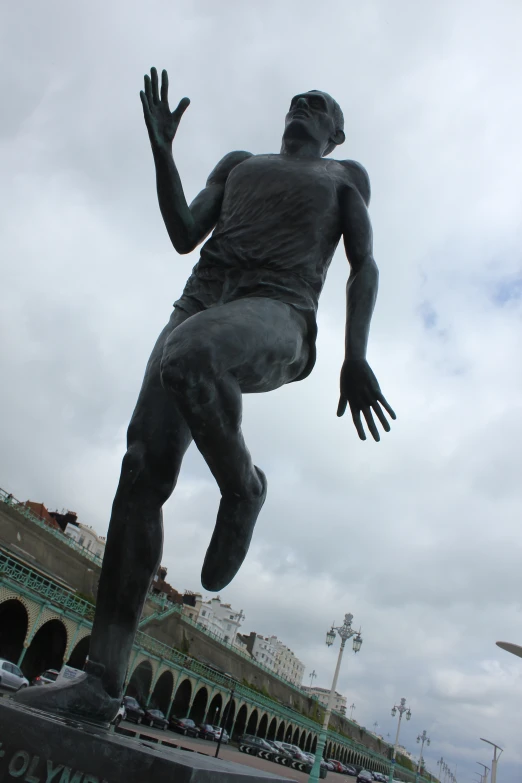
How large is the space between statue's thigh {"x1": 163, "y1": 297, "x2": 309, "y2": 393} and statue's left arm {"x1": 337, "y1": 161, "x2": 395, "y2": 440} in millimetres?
265

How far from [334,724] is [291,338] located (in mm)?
95912

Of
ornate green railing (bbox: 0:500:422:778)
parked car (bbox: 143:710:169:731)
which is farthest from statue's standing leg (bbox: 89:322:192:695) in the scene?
parked car (bbox: 143:710:169:731)

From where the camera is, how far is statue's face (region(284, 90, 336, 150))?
334 centimetres

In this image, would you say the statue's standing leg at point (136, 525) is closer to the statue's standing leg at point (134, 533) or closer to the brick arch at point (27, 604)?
the statue's standing leg at point (134, 533)

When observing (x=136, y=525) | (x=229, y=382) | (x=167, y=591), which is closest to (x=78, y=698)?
(x=136, y=525)

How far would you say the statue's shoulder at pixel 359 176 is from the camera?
326 cm

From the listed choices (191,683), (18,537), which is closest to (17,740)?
(18,537)

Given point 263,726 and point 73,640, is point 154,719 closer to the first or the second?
point 73,640

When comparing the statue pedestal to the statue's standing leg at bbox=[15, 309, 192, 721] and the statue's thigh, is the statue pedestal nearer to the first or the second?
the statue's standing leg at bbox=[15, 309, 192, 721]

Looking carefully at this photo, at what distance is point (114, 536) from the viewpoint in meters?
2.56

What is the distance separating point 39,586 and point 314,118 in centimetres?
2963

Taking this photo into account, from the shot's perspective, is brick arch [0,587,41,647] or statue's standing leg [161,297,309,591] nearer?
statue's standing leg [161,297,309,591]

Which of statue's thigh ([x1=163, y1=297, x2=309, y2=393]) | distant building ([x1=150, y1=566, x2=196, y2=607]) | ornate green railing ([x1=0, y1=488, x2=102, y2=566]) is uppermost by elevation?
distant building ([x1=150, y1=566, x2=196, y2=607])

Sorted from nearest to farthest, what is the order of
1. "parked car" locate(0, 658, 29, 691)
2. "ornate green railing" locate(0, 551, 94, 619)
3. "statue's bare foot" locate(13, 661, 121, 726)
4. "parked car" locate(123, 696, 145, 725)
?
"statue's bare foot" locate(13, 661, 121, 726) < "parked car" locate(0, 658, 29, 691) < "ornate green railing" locate(0, 551, 94, 619) < "parked car" locate(123, 696, 145, 725)
